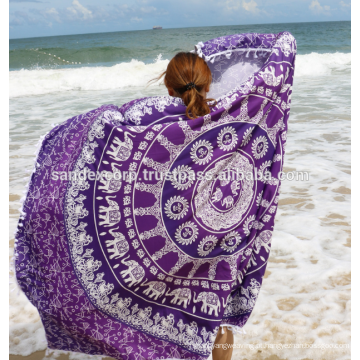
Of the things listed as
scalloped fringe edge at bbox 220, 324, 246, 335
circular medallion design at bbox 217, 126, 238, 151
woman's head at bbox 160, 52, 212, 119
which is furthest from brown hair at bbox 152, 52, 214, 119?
scalloped fringe edge at bbox 220, 324, 246, 335

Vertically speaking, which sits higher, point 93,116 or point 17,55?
point 17,55

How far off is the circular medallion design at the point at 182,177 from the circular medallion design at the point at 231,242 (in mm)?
324

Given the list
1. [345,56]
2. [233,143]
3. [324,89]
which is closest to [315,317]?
[233,143]

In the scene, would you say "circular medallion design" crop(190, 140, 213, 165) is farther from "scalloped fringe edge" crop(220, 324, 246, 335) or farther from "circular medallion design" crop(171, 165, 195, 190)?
"scalloped fringe edge" crop(220, 324, 246, 335)

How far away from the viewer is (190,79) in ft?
5.28

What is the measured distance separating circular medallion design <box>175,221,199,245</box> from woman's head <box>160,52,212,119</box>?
0.50m

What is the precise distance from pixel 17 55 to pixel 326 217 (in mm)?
21157

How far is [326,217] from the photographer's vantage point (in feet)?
11.0

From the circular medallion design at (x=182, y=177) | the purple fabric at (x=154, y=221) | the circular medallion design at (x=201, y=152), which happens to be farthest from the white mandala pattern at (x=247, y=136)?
the circular medallion design at (x=182, y=177)

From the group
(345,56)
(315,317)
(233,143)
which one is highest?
(345,56)

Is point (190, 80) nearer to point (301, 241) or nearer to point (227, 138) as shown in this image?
point (227, 138)

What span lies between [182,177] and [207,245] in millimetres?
344

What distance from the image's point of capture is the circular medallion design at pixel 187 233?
5.36 feet
